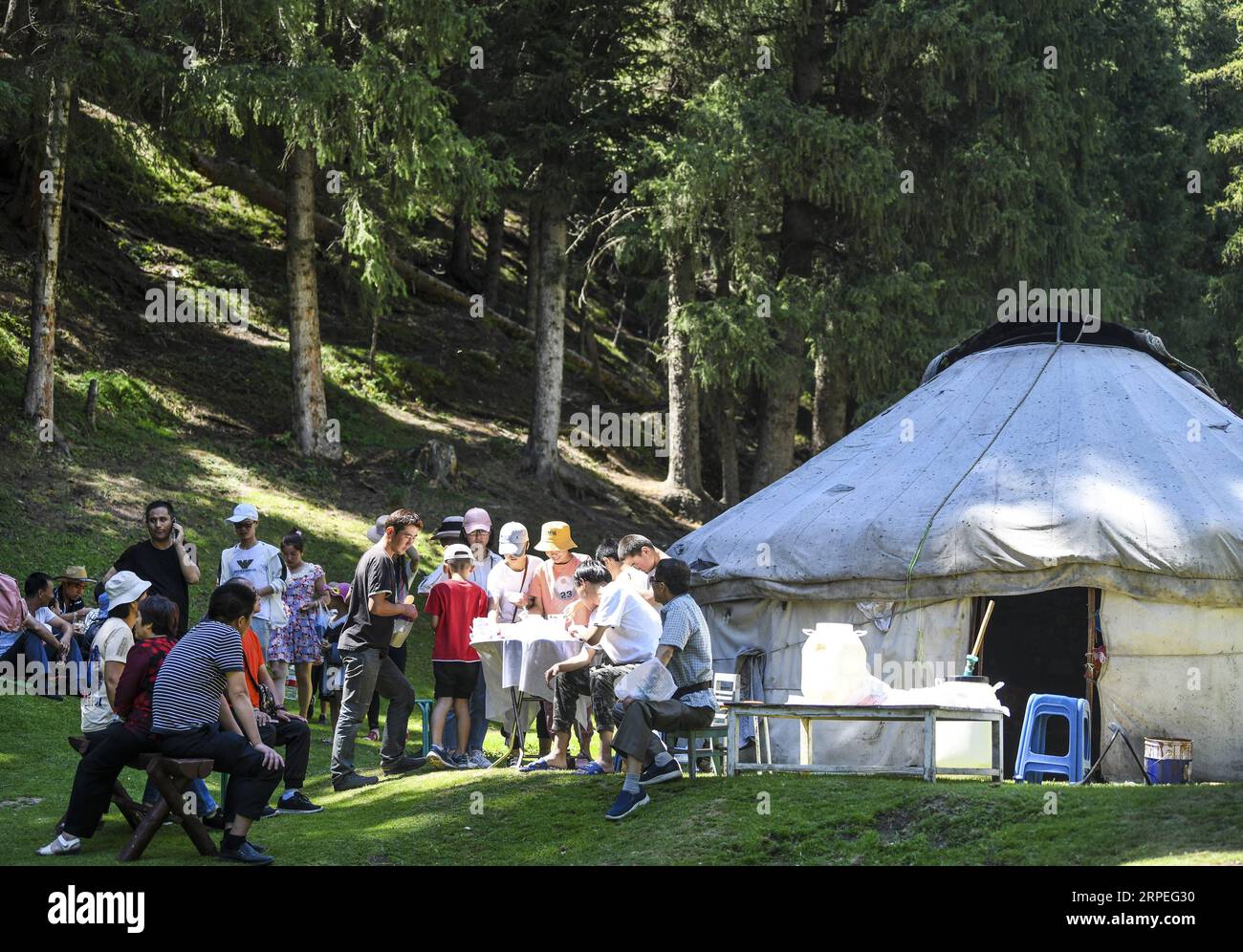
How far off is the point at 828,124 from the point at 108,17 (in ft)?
28.1

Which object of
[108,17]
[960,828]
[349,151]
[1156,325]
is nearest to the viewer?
[960,828]

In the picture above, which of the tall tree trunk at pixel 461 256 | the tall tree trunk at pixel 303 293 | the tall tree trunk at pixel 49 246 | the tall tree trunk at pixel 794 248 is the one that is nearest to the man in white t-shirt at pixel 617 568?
the tall tree trunk at pixel 49 246

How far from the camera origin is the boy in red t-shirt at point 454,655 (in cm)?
970

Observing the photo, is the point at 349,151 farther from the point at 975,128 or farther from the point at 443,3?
the point at 975,128

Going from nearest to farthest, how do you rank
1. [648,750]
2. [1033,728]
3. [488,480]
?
[648,750] → [1033,728] → [488,480]

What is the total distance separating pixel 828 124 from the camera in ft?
59.7

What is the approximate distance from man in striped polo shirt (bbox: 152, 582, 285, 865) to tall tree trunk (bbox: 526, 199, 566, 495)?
1309 centimetres

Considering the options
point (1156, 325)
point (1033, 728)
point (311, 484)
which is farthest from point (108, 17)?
point (1156, 325)

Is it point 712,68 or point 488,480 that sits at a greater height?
point 712,68

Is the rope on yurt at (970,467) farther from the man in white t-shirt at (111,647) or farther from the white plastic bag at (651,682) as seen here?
the man in white t-shirt at (111,647)

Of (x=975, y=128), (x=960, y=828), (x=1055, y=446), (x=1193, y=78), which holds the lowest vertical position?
(x=960, y=828)

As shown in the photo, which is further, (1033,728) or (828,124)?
(828,124)

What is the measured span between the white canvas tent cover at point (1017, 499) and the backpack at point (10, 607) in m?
5.36

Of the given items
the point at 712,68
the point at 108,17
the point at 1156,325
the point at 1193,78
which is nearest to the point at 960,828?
the point at 108,17
